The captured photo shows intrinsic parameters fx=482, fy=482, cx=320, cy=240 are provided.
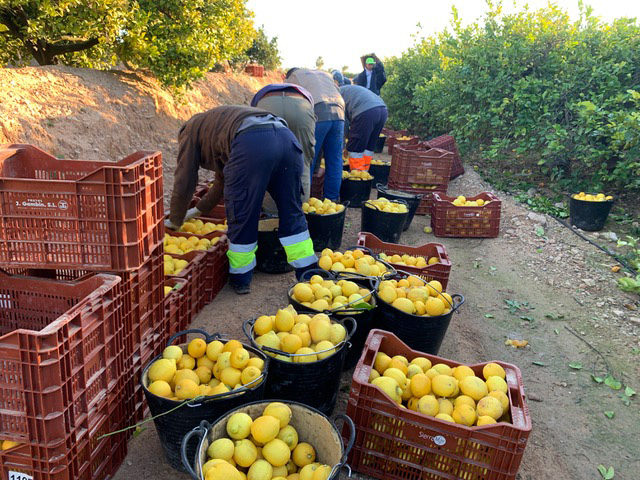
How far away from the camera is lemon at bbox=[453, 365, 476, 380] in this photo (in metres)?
3.04

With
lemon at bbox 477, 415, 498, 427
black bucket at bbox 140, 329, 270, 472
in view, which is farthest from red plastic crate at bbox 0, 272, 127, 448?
lemon at bbox 477, 415, 498, 427

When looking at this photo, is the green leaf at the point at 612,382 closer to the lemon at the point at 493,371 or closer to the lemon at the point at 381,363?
the lemon at the point at 493,371

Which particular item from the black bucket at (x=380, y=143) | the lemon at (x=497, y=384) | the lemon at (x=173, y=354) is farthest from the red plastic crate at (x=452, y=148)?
the lemon at (x=173, y=354)

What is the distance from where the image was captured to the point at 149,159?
9.84 feet

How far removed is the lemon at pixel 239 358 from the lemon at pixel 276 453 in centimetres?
56

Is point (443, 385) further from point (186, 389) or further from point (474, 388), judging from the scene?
point (186, 389)

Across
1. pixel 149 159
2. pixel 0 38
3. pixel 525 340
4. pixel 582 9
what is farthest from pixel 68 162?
pixel 582 9

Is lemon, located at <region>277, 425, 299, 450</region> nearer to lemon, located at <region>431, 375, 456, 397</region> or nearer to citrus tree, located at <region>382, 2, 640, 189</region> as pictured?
lemon, located at <region>431, 375, 456, 397</region>

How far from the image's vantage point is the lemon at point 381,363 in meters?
3.13

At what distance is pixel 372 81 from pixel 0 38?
8317 millimetres

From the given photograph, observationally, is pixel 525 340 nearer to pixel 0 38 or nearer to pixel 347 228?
pixel 347 228

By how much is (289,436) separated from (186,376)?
73 centimetres

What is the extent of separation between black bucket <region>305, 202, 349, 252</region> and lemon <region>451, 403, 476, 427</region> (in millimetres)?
3609

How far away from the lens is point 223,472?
7.13ft
